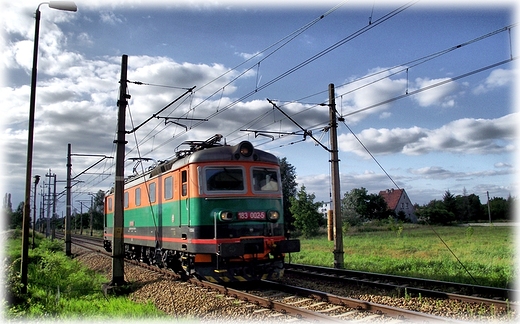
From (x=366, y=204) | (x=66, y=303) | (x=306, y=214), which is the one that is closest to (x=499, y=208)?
(x=366, y=204)

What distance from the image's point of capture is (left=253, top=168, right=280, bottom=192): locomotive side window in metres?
12.7

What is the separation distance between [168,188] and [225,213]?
3.00 metres

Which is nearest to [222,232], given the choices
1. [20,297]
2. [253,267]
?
[253,267]

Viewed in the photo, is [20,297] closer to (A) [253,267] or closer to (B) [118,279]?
(B) [118,279]

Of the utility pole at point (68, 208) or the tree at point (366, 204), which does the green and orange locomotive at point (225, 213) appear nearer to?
the utility pole at point (68, 208)

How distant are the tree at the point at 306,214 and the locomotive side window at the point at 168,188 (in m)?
32.6

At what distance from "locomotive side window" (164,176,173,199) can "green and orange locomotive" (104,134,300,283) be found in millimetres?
30

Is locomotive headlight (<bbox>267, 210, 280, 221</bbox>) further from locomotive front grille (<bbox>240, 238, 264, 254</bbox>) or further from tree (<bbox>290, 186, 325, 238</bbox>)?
tree (<bbox>290, 186, 325, 238</bbox>)

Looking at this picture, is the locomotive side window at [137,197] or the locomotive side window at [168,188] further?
the locomotive side window at [137,197]

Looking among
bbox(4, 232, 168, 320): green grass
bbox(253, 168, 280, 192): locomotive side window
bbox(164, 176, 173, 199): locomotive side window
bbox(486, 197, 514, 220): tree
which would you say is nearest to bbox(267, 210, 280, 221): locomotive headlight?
bbox(253, 168, 280, 192): locomotive side window

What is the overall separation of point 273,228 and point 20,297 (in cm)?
642

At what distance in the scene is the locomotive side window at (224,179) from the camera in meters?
12.1

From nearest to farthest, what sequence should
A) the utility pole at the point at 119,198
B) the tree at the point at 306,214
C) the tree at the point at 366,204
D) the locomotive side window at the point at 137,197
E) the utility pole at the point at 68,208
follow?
1. the utility pole at the point at 119,198
2. the locomotive side window at the point at 137,197
3. the utility pole at the point at 68,208
4. the tree at the point at 306,214
5. the tree at the point at 366,204

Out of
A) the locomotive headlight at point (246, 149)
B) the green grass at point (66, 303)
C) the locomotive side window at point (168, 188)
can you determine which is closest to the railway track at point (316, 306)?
the green grass at point (66, 303)
